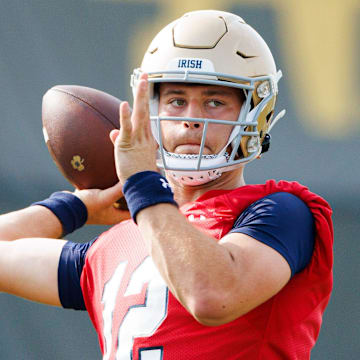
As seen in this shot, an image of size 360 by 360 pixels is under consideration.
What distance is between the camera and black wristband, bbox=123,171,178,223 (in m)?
1.58

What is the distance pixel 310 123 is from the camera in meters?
3.42

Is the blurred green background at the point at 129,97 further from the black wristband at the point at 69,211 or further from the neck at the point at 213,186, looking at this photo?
the neck at the point at 213,186

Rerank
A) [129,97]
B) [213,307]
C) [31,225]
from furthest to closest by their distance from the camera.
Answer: [129,97], [31,225], [213,307]

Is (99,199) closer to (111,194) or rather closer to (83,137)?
(111,194)

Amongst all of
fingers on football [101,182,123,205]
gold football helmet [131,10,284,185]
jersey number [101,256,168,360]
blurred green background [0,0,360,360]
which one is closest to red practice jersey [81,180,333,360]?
jersey number [101,256,168,360]

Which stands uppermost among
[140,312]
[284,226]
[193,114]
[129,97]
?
[193,114]

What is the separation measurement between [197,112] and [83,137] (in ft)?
1.92

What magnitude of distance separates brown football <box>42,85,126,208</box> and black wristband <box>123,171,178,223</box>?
0.72 metres

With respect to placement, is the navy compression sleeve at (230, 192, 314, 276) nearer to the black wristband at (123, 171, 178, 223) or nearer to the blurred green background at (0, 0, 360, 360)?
the black wristband at (123, 171, 178, 223)

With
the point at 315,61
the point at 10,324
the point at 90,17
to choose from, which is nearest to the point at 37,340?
the point at 10,324

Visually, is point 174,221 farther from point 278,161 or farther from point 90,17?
point 90,17

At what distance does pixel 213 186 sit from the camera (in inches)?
79.3

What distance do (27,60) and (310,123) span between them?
1413 millimetres

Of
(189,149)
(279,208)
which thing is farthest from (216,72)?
(279,208)
